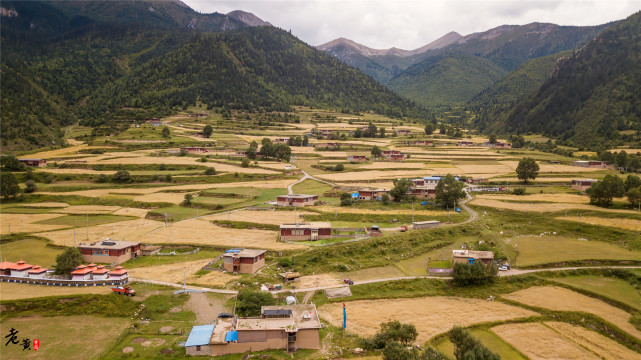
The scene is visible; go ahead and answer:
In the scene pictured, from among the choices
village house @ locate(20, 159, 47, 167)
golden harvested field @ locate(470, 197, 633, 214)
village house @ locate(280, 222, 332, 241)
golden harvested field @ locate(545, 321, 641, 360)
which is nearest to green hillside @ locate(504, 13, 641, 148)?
golden harvested field @ locate(470, 197, 633, 214)

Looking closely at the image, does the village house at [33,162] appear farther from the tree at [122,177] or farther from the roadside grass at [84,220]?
the roadside grass at [84,220]

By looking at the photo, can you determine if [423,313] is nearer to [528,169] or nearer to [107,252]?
[107,252]

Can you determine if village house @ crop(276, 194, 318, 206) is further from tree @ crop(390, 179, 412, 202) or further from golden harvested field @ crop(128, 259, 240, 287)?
golden harvested field @ crop(128, 259, 240, 287)

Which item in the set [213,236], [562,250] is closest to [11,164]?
[213,236]

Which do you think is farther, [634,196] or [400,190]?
[400,190]

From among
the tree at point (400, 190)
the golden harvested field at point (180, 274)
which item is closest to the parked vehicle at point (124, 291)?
the golden harvested field at point (180, 274)

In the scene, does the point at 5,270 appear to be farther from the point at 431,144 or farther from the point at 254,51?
the point at 254,51

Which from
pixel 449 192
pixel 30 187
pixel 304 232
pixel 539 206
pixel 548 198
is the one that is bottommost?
pixel 304 232

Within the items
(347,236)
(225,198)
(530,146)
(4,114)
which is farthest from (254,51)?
(347,236)
